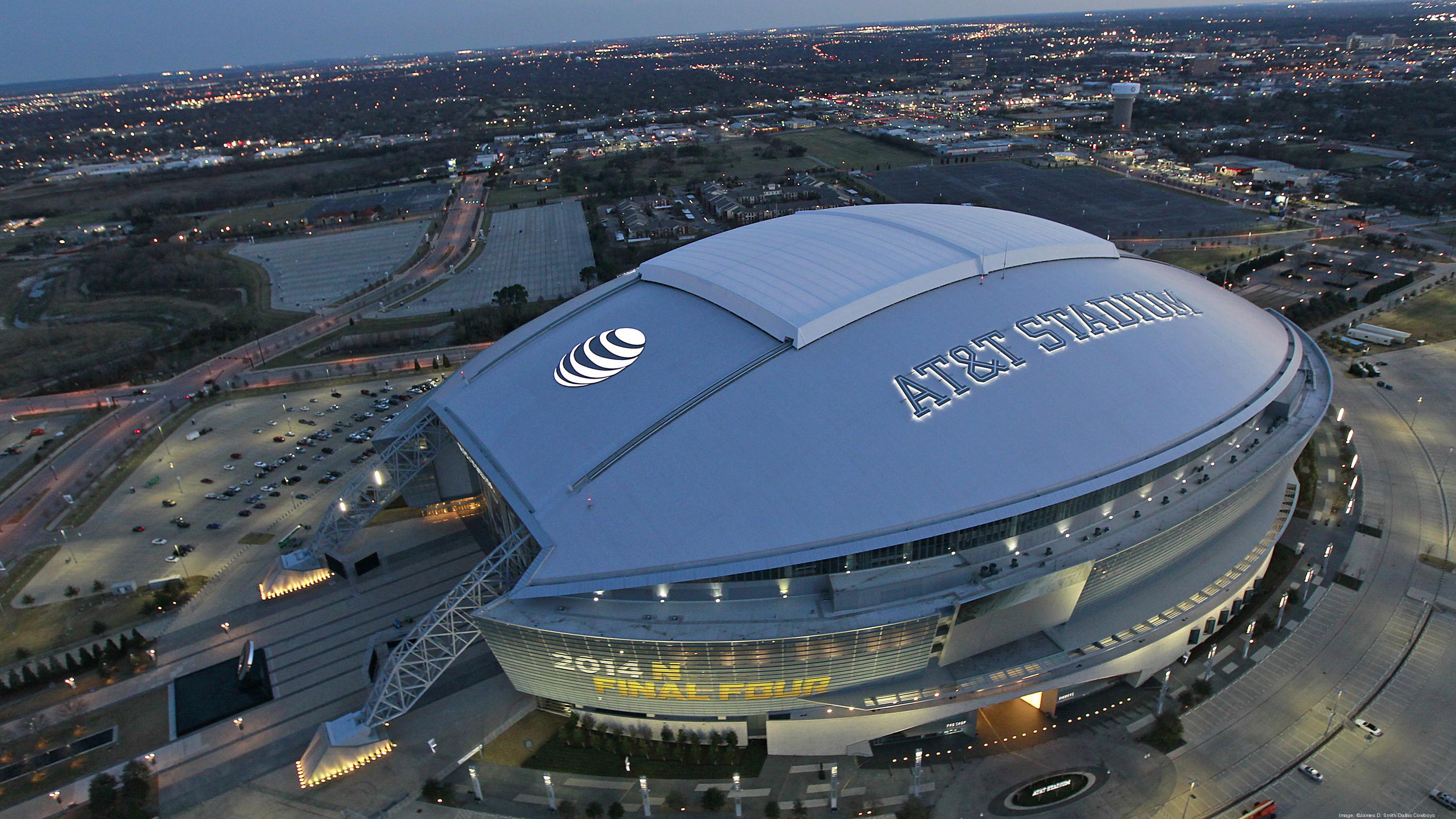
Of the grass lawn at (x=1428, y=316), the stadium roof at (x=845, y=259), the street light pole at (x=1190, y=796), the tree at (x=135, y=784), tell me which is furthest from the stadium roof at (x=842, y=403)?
the grass lawn at (x=1428, y=316)

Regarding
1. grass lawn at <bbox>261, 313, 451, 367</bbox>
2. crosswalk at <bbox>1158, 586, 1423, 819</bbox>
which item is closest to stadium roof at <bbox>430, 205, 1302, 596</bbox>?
crosswalk at <bbox>1158, 586, 1423, 819</bbox>

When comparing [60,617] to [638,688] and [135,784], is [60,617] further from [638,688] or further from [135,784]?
[638,688]

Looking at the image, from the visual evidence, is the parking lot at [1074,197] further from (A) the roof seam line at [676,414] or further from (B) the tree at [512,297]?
(A) the roof seam line at [676,414]

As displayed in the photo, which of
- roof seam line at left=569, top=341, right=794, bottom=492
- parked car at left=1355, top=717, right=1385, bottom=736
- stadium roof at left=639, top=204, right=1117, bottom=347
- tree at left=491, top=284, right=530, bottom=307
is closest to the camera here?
parked car at left=1355, top=717, right=1385, bottom=736

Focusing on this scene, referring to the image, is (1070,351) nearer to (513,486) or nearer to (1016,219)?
(1016,219)

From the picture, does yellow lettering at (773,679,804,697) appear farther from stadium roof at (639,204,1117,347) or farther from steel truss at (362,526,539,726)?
stadium roof at (639,204,1117,347)

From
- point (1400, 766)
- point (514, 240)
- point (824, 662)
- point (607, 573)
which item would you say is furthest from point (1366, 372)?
point (514, 240)
